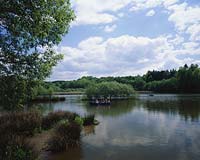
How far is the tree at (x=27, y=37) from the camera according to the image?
8999mm

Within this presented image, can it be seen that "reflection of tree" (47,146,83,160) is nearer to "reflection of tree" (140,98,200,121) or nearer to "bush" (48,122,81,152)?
"bush" (48,122,81,152)

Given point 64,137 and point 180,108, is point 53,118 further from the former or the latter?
point 180,108

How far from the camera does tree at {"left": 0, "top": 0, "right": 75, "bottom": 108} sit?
900 centimetres

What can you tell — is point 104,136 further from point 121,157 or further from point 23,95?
point 23,95

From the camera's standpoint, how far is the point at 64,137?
15266 millimetres

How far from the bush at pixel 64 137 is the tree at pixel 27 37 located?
14.8ft

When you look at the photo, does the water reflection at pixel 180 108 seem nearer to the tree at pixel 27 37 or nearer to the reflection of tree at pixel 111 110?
the reflection of tree at pixel 111 110

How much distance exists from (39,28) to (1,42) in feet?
6.46

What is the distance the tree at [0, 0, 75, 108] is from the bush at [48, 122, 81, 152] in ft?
14.8

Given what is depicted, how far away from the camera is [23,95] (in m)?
10.7

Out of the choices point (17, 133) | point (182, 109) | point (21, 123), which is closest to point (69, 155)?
point (17, 133)

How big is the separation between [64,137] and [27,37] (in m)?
7.21

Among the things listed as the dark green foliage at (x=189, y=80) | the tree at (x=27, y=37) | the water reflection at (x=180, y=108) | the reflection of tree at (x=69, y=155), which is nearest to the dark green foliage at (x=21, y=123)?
the reflection of tree at (x=69, y=155)

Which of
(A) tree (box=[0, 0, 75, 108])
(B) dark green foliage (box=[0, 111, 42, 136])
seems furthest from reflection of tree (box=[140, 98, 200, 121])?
(A) tree (box=[0, 0, 75, 108])
